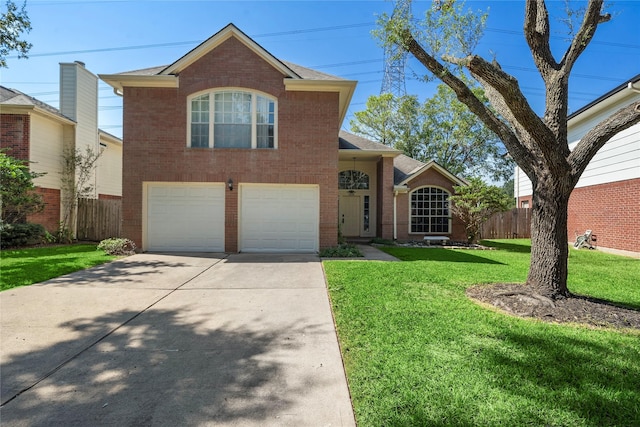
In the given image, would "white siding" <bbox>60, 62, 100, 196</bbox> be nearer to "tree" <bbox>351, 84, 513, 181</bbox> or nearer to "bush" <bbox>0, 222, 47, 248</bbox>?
"bush" <bbox>0, 222, 47, 248</bbox>

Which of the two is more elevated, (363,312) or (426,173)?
(426,173)

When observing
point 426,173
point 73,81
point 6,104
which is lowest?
point 426,173

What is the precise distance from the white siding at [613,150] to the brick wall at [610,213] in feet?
1.01

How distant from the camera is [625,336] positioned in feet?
13.0

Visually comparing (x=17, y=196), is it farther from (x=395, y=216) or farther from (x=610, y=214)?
(x=610, y=214)

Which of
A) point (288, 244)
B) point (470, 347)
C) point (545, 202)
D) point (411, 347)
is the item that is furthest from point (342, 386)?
point (288, 244)

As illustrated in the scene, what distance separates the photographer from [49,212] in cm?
1374

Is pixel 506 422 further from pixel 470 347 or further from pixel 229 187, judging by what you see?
pixel 229 187

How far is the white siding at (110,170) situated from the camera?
1731 centimetres

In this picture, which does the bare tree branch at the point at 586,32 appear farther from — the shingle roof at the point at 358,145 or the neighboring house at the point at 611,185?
the shingle roof at the point at 358,145

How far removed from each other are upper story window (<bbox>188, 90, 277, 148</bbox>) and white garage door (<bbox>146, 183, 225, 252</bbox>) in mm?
1591

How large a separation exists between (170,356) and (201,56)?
10.1 meters

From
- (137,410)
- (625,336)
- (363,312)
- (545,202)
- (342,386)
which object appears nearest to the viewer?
(137,410)

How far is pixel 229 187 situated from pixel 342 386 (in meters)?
8.78
